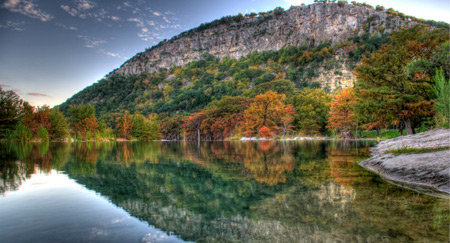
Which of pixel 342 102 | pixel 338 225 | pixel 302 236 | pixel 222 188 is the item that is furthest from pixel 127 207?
pixel 342 102

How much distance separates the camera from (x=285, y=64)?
411ft

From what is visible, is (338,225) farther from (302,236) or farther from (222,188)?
(222,188)

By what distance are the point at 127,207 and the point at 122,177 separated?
3885 mm

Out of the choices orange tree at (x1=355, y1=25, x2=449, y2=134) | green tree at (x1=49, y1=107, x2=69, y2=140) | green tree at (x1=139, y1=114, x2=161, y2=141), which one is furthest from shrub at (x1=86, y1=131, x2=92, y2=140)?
orange tree at (x1=355, y1=25, x2=449, y2=134)

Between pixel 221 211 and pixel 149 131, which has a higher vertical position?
pixel 149 131

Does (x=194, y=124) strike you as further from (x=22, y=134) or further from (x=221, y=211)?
(x=221, y=211)

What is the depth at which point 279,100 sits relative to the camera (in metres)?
57.6

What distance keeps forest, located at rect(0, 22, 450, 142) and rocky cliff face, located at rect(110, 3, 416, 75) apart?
10952 millimetres

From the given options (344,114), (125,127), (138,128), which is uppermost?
(344,114)

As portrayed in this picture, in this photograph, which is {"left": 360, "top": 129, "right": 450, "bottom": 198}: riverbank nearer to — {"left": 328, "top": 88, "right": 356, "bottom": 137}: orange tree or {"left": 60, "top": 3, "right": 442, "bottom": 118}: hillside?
{"left": 328, "top": 88, "right": 356, "bottom": 137}: orange tree

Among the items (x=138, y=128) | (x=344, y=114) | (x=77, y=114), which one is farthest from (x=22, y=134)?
(x=344, y=114)

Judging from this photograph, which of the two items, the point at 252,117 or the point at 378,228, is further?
the point at 252,117

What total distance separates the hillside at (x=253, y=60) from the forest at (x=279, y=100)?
84 cm

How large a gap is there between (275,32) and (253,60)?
94.3 feet
